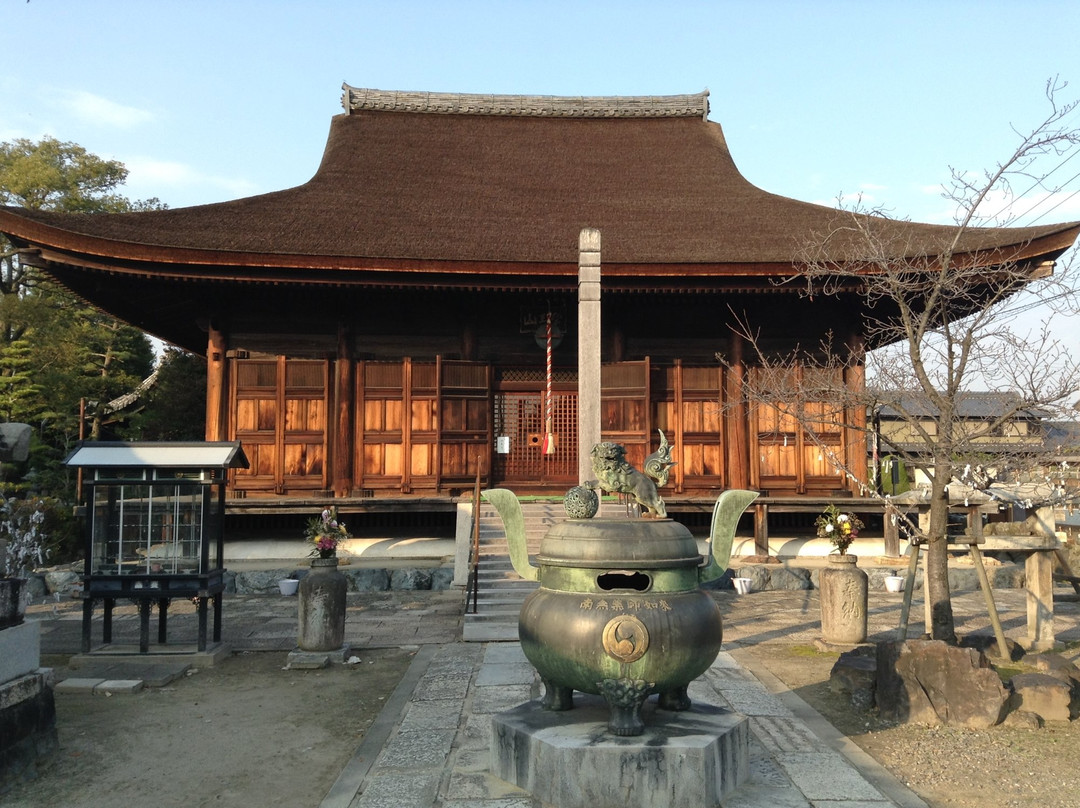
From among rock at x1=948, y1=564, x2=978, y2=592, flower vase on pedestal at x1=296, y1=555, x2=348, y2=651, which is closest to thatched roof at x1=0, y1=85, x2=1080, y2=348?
→ rock at x1=948, y1=564, x2=978, y2=592

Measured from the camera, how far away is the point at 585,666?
4199 mm

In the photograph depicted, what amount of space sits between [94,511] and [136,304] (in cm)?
727

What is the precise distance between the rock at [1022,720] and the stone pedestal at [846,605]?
2587 mm

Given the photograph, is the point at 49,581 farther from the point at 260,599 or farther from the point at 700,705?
the point at 700,705

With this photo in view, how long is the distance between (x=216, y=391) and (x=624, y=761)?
37.2 feet

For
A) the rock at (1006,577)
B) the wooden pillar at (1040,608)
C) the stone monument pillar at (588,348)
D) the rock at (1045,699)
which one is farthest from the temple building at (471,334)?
the rock at (1045,699)

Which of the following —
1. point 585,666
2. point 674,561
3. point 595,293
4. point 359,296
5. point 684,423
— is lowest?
point 585,666

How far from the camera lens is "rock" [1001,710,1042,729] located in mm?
5648

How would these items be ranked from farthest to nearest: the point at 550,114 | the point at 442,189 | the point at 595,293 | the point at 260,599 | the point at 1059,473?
the point at 550,114 < the point at 442,189 < the point at 260,599 < the point at 595,293 < the point at 1059,473

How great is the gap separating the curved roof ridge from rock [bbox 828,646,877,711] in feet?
54.2

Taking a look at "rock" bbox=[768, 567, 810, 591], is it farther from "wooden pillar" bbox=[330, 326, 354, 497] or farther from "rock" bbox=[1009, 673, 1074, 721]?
"wooden pillar" bbox=[330, 326, 354, 497]

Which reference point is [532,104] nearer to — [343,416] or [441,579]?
[343,416]

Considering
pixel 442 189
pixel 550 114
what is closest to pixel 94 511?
pixel 442 189

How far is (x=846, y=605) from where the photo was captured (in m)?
Result: 8.33
